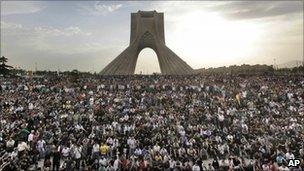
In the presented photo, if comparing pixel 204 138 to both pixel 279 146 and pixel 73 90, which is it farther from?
pixel 73 90

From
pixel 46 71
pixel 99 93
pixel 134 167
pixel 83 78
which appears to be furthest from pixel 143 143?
pixel 46 71

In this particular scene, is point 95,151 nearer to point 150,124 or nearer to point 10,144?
point 10,144

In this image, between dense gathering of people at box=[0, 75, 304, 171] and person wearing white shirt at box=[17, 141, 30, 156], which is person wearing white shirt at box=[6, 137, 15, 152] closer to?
dense gathering of people at box=[0, 75, 304, 171]

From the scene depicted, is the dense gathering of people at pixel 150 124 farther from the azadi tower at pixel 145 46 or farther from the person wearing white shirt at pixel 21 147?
the azadi tower at pixel 145 46

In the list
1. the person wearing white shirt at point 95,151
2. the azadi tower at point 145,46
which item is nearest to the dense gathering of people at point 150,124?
the person wearing white shirt at point 95,151

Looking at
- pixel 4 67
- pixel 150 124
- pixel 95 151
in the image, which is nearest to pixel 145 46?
pixel 4 67

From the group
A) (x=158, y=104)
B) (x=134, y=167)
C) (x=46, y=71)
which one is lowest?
(x=134, y=167)
